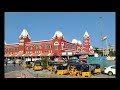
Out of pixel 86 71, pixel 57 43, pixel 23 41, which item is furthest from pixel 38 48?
pixel 86 71

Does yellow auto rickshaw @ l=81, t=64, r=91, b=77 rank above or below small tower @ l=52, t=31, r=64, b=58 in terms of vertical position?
below

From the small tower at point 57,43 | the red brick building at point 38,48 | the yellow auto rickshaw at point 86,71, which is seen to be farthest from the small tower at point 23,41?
the yellow auto rickshaw at point 86,71

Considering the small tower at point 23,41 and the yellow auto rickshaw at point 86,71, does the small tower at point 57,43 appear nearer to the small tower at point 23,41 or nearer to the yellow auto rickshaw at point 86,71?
the small tower at point 23,41

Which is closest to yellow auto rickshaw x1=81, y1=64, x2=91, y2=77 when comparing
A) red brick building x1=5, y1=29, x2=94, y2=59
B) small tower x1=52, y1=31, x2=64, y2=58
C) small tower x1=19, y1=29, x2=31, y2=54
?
red brick building x1=5, y1=29, x2=94, y2=59

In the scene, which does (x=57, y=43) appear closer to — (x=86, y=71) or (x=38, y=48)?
(x=38, y=48)

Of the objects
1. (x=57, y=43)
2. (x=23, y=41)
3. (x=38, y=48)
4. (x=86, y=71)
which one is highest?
(x=23, y=41)

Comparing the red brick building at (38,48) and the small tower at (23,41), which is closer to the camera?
the red brick building at (38,48)

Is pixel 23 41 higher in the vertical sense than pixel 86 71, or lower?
higher

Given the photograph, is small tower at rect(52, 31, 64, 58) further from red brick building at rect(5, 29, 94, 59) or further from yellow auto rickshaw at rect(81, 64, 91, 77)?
yellow auto rickshaw at rect(81, 64, 91, 77)

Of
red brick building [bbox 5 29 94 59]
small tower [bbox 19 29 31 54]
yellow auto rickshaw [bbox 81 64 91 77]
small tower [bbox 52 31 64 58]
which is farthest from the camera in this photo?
small tower [bbox 19 29 31 54]

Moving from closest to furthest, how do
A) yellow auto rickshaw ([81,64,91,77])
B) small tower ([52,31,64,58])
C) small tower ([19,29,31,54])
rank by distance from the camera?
yellow auto rickshaw ([81,64,91,77])
small tower ([52,31,64,58])
small tower ([19,29,31,54])
